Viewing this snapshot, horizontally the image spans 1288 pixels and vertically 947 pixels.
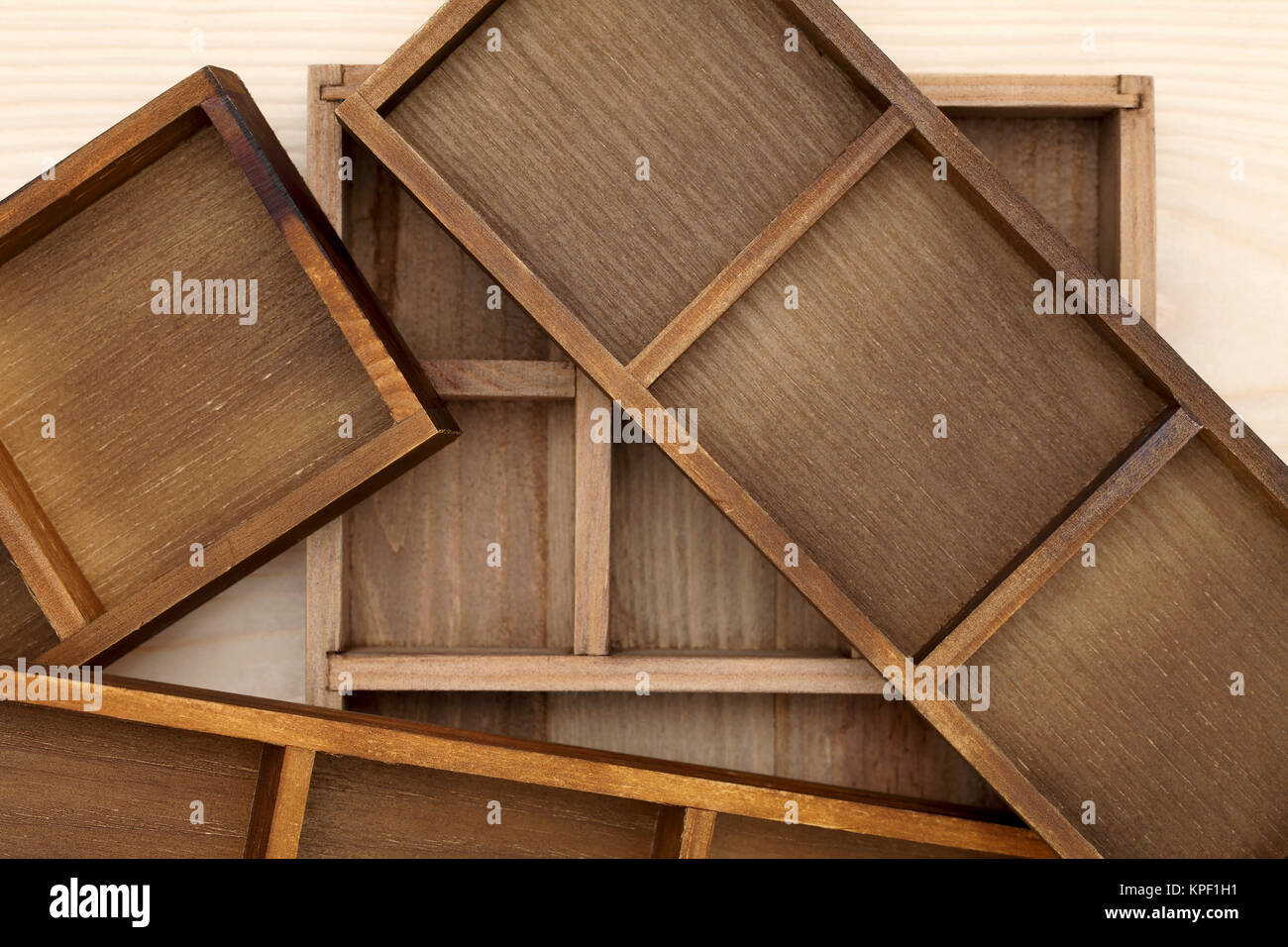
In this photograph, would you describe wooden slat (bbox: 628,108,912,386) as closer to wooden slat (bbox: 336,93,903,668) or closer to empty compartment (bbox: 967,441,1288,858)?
wooden slat (bbox: 336,93,903,668)

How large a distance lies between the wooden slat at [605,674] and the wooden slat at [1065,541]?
105 mm

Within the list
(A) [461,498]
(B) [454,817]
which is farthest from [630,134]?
(B) [454,817]

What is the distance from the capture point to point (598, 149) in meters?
0.75

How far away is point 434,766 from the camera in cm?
71

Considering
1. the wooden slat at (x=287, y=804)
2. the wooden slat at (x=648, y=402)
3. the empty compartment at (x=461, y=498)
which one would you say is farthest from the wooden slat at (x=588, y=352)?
the wooden slat at (x=287, y=804)

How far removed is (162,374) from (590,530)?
1.25 feet

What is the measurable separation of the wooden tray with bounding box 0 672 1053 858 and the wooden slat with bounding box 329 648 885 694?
0.05 m

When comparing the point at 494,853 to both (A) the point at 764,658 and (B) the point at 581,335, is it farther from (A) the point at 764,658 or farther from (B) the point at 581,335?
→ (B) the point at 581,335

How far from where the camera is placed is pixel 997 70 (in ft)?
2.81

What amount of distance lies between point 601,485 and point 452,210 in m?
0.26
